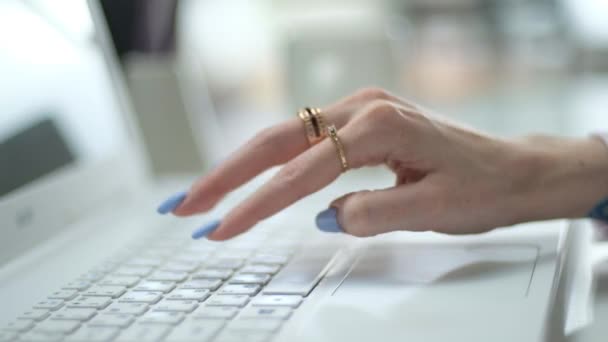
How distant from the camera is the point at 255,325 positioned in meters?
0.44

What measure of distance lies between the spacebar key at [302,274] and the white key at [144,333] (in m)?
0.09

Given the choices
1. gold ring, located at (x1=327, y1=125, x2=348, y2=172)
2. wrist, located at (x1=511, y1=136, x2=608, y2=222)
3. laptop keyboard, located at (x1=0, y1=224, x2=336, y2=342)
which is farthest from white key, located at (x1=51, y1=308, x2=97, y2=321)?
wrist, located at (x1=511, y1=136, x2=608, y2=222)

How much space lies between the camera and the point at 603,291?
56 centimetres

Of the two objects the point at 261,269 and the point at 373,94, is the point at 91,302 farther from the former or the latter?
the point at 373,94

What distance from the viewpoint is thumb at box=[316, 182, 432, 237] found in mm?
545

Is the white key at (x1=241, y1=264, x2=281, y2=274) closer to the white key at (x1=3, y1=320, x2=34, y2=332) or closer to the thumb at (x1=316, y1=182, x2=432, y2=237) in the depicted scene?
the thumb at (x1=316, y1=182, x2=432, y2=237)

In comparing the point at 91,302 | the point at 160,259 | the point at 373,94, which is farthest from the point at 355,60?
the point at 91,302

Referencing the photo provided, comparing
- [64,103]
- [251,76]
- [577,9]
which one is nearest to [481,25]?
[577,9]

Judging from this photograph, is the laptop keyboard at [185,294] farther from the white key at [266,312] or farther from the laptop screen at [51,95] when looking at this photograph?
the laptop screen at [51,95]

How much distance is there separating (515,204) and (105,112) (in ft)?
1.57

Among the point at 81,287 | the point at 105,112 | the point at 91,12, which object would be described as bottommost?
the point at 81,287

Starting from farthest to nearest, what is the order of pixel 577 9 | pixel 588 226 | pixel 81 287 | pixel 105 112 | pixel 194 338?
pixel 577 9, pixel 105 112, pixel 588 226, pixel 81 287, pixel 194 338

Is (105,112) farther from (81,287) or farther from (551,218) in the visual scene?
(551,218)

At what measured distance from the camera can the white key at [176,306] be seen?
469 mm
